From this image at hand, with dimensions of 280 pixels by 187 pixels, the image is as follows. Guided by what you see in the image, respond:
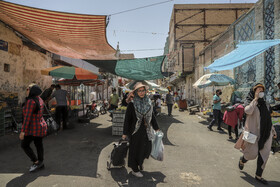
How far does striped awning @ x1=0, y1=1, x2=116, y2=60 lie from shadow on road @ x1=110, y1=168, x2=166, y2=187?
4.00 m

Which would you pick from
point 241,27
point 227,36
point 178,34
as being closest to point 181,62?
point 178,34

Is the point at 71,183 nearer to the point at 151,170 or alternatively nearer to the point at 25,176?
the point at 25,176

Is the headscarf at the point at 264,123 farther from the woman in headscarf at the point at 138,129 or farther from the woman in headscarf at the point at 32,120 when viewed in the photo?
the woman in headscarf at the point at 32,120

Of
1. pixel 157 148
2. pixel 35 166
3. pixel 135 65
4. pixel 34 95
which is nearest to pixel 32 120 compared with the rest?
pixel 34 95

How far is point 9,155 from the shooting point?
432 centimetres

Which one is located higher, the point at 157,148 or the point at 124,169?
the point at 157,148

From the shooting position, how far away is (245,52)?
17.1 feet

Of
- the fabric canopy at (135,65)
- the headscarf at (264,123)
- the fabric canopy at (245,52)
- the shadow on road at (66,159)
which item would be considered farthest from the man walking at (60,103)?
the headscarf at (264,123)

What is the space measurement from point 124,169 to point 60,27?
445 cm

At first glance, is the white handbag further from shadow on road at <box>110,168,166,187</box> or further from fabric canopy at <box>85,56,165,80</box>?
fabric canopy at <box>85,56,165,80</box>

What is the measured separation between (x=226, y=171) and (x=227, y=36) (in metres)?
10.5

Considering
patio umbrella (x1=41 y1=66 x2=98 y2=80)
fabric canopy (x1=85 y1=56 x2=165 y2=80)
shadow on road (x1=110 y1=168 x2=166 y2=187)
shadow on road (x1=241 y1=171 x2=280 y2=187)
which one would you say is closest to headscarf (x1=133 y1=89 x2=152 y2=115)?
shadow on road (x1=110 y1=168 x2=166 y2=187)

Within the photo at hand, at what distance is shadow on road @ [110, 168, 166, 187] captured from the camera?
304 centimetres

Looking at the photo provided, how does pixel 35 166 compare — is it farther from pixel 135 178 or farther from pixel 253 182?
pixel 253 182
